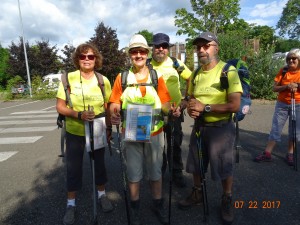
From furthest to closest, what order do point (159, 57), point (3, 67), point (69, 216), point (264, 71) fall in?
1. point (3, 67)
2. point (264, 71)
3. point (159, 57)
4. point (69, 216)

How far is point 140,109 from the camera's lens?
9.29 feet

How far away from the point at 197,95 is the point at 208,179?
1758 millimetres

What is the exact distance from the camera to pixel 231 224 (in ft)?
9.75

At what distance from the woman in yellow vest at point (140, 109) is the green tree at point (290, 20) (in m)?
63.1

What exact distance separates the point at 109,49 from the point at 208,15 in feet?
35.8

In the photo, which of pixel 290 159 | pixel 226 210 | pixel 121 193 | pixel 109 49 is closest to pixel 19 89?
pixel 109 49

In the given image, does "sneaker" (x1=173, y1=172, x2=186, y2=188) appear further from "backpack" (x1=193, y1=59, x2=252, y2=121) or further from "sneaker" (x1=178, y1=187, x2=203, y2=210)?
"backpack" (x1=193, y1=59, x2=252, y2=121)

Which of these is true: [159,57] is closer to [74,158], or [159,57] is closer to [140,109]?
[140,109]

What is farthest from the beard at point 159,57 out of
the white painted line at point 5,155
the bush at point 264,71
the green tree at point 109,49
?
the green tree at point 109,49

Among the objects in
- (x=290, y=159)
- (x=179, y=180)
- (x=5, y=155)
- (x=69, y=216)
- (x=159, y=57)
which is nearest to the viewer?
(x=69, y=216)

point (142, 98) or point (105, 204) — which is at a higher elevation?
point (142, 98)

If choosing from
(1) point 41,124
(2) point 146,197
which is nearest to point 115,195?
(2) point 146,197

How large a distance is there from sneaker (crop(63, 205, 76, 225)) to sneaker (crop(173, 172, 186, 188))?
1.58 metres

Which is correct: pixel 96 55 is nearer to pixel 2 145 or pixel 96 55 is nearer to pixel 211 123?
pixel 211 123
